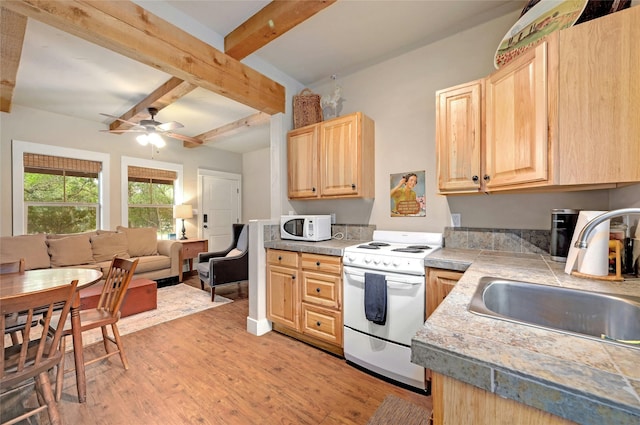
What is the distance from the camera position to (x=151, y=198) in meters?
5.03

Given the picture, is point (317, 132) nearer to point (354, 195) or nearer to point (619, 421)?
point (354, 195)

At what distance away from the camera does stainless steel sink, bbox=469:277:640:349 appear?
0.92 m

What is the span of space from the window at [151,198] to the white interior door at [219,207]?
2.00 ft

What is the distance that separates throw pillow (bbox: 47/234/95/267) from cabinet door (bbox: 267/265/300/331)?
9.80 feet

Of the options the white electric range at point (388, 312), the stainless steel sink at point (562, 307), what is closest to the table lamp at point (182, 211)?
the white electric range at point (388, 312)

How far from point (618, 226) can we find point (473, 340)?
134 cm

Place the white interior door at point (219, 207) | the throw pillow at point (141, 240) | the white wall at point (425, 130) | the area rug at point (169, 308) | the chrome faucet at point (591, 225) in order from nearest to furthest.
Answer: the chrome faucet at point (591, 225), the white wall at point (425, 130), the area rug at point (169, 308), the throw pillow at point (141, 240), the white interior door at point (219, 207)

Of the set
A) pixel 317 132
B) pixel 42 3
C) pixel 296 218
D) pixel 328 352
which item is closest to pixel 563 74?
pixel 317 132

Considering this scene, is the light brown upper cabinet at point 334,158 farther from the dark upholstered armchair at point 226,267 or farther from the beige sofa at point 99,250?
the beige sofa at point 99,250

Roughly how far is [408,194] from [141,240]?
4325 mm

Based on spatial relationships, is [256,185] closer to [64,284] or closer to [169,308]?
[169,308]

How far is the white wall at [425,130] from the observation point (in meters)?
2.01

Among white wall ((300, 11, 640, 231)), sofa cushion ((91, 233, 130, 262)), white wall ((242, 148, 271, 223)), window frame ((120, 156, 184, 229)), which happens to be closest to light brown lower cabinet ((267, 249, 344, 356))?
white wall ((300, 11, 640, 231))

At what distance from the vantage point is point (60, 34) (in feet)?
7.34
